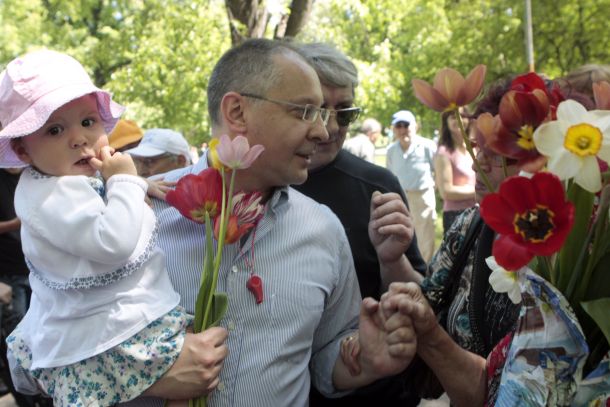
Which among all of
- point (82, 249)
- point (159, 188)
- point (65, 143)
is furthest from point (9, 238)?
point (82, 249)

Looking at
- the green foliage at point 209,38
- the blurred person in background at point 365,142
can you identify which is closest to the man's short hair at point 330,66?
the blurred person in background at point 365,142

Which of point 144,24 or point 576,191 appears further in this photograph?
point 144,24

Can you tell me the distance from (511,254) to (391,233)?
113 centimetres

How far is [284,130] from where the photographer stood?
2.15 metres

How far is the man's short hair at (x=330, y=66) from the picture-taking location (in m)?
2.75

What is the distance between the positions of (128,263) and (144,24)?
15721mm

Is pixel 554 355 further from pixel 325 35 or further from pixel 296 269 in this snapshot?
pixel 325 35

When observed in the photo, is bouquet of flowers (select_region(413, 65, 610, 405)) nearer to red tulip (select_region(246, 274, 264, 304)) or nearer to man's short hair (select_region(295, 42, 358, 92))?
red tulip (select_region(246, 274, 264, 304))

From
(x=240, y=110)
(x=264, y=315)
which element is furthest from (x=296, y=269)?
(x=240, y=110)

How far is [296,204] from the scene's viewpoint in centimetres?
231

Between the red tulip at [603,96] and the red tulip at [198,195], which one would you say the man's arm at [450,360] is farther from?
the red tulip at [603,96]

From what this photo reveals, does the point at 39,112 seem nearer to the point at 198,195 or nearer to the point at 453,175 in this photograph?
the point at 198,195

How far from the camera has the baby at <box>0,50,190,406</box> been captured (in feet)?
5.78

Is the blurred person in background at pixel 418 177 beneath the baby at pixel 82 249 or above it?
beneath
